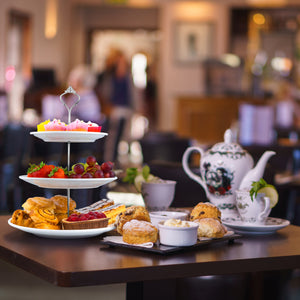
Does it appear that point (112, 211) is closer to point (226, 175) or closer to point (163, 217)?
point (163, 217)

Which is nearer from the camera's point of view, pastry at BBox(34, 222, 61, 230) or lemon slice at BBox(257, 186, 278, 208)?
pastry at BBox(34, 222, 61, 230)

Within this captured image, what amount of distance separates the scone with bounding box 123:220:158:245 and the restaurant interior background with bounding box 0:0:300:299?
753 cm

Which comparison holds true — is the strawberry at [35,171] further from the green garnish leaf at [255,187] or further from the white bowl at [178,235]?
the green garnish leaf at [255,187]

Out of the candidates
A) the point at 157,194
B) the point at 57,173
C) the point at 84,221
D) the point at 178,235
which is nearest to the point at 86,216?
the point at 84,221

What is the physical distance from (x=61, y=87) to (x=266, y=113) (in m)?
6.38

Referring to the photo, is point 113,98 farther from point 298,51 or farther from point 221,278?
point 221,278

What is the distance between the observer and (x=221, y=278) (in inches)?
81.1

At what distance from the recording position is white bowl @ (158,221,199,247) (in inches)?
54.3

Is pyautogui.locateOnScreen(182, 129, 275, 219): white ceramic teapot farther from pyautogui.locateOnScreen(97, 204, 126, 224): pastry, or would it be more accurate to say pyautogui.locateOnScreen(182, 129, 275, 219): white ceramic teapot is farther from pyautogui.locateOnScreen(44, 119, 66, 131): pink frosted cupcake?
pyautogui.locateOnScreen(44, 119, 66, 131): pink frosted cupcake

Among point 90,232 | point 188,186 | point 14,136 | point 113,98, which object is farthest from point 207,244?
point 113,98

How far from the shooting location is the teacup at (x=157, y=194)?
182 cm

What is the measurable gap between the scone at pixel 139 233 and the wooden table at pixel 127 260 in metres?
0.03

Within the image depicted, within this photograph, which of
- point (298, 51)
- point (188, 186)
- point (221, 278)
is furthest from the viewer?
point (298, 51)

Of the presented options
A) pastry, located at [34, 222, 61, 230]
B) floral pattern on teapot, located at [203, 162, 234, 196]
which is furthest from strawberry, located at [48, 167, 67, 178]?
floral pattern on teapot, located at [203, 162, 234, 196]
